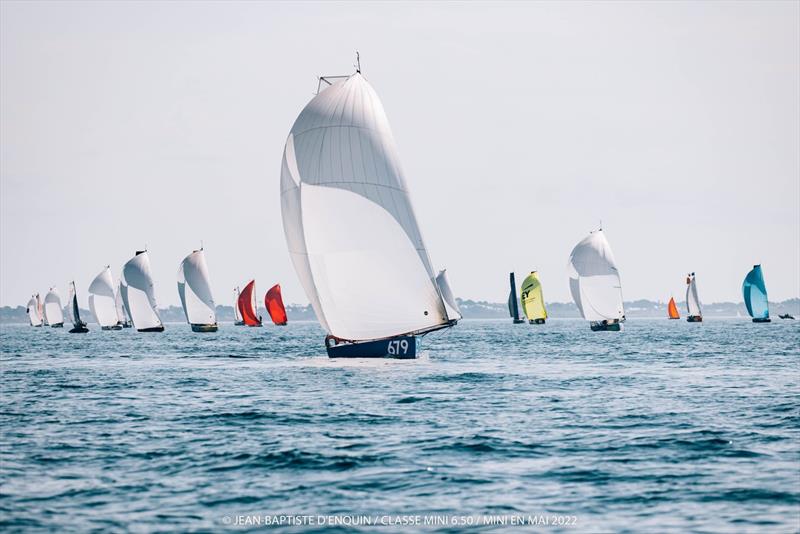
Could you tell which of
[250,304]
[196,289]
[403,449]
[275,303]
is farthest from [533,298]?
[403,449]

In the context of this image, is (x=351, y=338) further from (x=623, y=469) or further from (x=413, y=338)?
(x=623, y=469)

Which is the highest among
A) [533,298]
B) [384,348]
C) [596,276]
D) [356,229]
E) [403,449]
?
[356,229]

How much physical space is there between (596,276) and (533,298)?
3071cm

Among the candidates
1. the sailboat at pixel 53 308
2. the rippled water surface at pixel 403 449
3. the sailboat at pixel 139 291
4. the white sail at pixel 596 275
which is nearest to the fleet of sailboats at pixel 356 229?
the rippled water surface at pixel 403 449

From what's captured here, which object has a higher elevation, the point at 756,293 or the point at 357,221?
the point at 357,221

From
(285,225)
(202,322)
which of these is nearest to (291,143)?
(285,225)

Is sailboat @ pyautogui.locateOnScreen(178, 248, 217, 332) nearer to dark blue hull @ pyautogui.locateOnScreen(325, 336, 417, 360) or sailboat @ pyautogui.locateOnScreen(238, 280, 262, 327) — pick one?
sailboat @ pyautogui.locateOnScreen(238, 280, 262, 327)

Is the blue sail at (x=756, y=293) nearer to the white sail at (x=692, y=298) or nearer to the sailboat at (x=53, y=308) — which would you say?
the white sail at (x=692, y=298)

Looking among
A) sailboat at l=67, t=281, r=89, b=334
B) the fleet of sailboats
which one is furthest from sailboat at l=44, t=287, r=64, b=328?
the fleet of sailboats

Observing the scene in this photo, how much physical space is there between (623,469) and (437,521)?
570 centimetres

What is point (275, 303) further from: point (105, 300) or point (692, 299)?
point (692, 299)

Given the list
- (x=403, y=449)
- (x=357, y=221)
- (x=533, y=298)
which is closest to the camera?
(x=403, y=449)

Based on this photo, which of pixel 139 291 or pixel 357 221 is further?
pixel 139 291

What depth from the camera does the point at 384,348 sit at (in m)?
45.6
